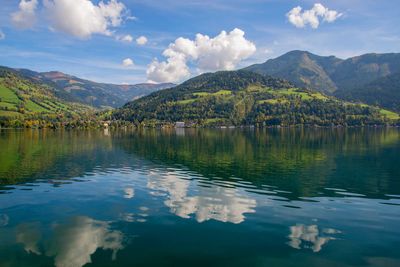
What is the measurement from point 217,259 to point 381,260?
10.2 meters

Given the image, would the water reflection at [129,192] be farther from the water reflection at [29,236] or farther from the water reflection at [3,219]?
the water reflection at [3,219]

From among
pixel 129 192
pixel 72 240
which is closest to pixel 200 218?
pixel 72 240

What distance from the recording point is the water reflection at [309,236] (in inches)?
969

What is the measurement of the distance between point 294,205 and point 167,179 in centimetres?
2209

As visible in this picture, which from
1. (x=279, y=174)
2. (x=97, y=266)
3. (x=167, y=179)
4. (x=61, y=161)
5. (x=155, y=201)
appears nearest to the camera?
(x=97, y=266)

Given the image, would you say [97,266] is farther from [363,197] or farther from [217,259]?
[363,197]

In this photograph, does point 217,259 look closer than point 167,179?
Yes

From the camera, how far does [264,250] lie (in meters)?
23.7

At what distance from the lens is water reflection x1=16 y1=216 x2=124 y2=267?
22922 millimetres

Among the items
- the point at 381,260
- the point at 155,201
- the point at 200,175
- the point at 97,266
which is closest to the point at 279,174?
the point at 200,175

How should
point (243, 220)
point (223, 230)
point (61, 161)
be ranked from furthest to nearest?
1. point (61, 161)
2. point (243, 220)
3. point (223, 230)

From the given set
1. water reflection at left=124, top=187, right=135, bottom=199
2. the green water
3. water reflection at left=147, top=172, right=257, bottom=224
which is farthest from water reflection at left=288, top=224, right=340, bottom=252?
water reflection at left=124, top=187, right=135, bottom=199

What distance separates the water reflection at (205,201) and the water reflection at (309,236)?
5.09 meters

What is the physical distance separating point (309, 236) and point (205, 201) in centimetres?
1390
